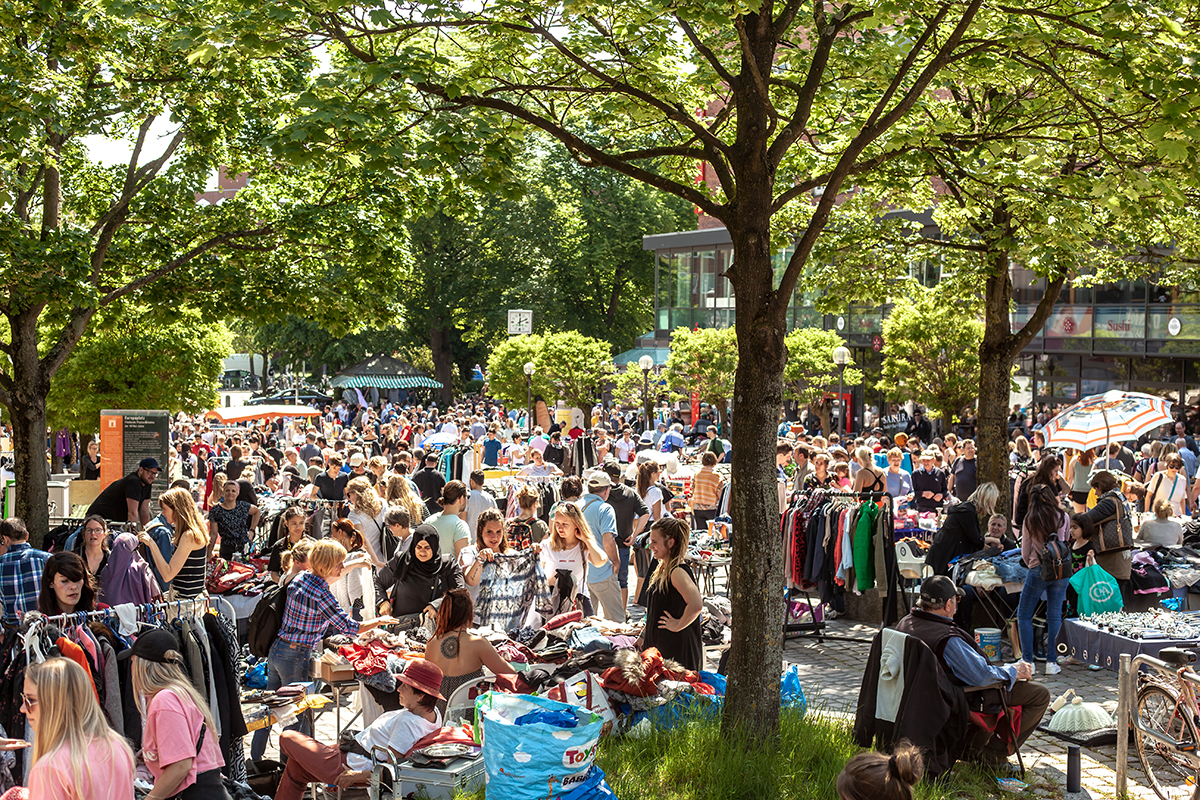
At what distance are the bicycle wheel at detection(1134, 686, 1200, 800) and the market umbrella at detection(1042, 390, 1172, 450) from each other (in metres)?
8.59

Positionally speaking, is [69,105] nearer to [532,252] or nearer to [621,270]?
[532,252]

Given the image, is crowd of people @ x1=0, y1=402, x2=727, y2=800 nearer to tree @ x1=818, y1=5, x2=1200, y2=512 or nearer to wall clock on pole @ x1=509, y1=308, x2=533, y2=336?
tree @ x1=818, y1=5, x2=1200, y2=512

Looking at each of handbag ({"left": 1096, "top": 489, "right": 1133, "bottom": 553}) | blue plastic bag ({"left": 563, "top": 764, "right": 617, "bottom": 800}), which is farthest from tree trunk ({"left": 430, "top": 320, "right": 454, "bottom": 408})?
blue plastic bag ({"left": 563, "top": 764, "right": 617, "bottom": 800})

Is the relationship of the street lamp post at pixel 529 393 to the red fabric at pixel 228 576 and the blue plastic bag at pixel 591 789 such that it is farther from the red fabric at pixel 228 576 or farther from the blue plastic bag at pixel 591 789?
the blue plastic bag at pixel 591 789

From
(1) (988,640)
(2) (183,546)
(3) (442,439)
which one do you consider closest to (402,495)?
(2) (183,546)

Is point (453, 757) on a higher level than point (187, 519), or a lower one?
lower

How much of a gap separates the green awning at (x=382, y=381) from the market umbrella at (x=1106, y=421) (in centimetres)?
3990

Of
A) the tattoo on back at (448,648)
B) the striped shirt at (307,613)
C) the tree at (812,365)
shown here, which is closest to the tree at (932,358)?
the tree at (812,365)

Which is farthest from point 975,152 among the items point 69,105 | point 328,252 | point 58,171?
point 58,171

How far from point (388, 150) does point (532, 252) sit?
49.6 m

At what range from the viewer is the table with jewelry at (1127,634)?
802 centimetres

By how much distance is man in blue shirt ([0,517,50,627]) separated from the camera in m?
7.98

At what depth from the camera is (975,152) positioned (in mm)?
7723

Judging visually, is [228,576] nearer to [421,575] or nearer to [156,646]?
[421,575]
